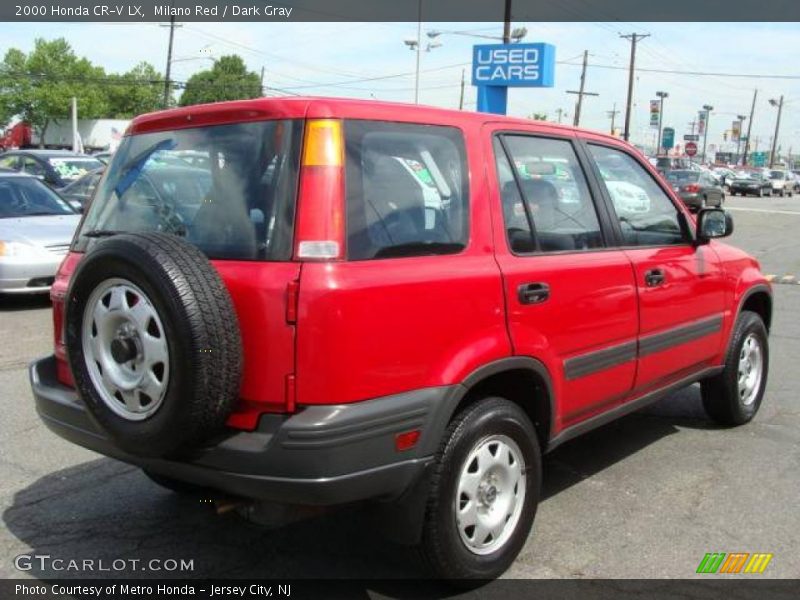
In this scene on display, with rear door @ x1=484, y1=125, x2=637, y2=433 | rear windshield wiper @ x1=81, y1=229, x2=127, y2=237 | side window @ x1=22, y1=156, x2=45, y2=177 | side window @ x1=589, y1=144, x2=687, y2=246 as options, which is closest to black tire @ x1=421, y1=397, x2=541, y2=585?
rear door @ x1=484, y1=125, x2=637, y2=433

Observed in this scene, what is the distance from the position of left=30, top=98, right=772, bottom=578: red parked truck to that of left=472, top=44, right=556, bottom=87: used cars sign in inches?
763

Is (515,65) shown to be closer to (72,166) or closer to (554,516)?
(72,166)

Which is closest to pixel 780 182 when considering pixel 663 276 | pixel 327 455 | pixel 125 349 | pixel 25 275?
pixel 25 275

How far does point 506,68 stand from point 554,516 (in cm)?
2011

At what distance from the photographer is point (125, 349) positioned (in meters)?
2.74

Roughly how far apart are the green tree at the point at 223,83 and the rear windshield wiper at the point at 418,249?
78158 millimetres

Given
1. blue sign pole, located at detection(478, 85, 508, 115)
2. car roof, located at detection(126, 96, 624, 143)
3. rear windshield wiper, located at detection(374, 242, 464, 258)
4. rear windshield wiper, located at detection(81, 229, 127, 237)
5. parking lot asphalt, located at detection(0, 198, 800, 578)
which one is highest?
blue sign pole, located at detection(478, 85, 508, 115)

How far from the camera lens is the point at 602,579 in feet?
10.8

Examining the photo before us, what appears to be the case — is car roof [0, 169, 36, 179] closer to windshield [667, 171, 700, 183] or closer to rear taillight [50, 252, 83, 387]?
rear taillight [50, 252, 83, 387]

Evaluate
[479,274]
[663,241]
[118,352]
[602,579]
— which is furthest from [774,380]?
[118,352]

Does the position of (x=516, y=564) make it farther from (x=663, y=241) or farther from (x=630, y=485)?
(x=663, y=241)

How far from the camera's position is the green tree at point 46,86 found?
92250mm

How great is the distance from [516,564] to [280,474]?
133 cm

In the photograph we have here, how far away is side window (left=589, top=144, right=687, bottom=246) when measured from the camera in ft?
13.5
